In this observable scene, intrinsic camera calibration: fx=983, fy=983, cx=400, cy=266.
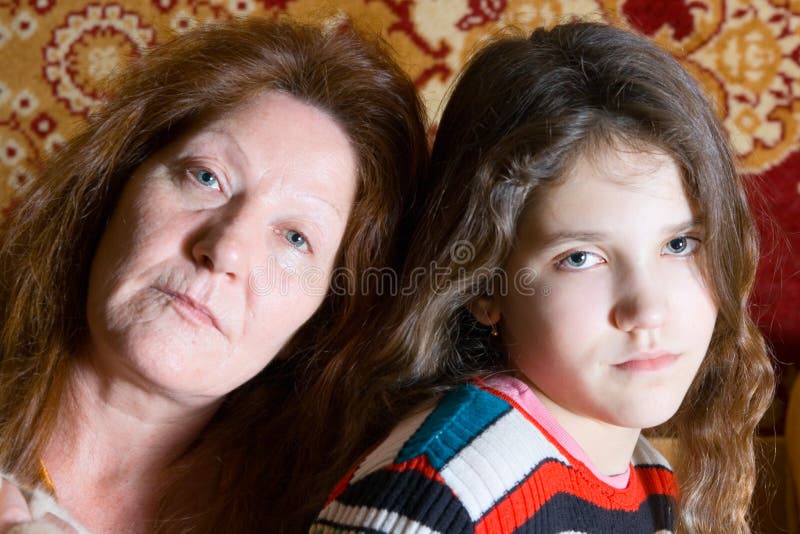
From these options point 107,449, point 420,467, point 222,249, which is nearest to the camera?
point 420,467

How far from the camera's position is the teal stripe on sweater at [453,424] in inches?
39.2

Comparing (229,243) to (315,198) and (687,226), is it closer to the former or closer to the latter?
(315,198)

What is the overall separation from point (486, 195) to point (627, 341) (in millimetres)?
215

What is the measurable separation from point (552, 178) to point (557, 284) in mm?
112

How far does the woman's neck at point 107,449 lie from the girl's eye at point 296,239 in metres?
0.25

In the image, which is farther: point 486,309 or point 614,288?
point 486,309

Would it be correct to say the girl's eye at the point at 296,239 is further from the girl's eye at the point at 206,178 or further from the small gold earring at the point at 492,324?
the small gold earring at the point at 492,324

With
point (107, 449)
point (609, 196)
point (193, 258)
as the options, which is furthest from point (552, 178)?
point (107, 449)

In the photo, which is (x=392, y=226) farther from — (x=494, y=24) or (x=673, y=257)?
(x=494, y=24)

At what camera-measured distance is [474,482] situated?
983 millimetres

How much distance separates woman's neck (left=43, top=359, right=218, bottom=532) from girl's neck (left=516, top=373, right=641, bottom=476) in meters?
0.47

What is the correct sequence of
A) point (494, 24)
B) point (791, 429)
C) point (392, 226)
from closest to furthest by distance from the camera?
point (392, 226) < point (791, 429) < point (494, 24)

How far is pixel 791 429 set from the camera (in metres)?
1.52

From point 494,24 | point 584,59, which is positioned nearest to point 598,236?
point 584,59
